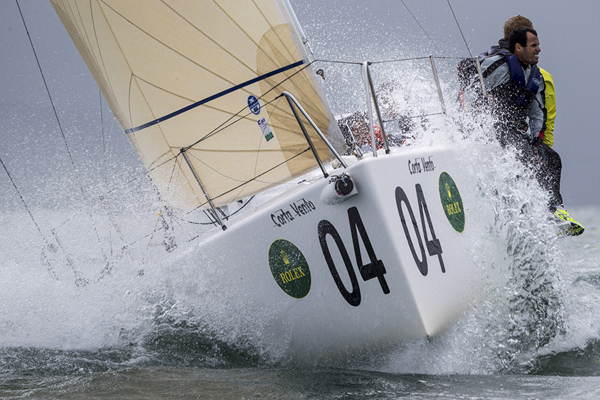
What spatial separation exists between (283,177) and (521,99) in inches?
54.9

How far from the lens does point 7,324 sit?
2766 mm

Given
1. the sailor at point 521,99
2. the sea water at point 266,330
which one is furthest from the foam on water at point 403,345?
the sailor at point 521,99

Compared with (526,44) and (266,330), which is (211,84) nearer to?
(266,330)

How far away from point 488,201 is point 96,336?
2.03 m

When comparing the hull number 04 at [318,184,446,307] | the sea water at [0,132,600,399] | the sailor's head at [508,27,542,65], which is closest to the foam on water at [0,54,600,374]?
the sea water at [0,132,600,399]

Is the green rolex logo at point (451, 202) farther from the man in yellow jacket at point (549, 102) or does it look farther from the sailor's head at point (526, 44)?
the man in yellow jacket at point (549, 102)

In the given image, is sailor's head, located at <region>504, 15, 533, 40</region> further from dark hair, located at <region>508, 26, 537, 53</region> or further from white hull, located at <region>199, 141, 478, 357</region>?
white hull, located at <region>199, 141, 478, 357</region>

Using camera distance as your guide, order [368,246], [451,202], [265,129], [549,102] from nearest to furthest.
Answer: [368,246], [451,202], [265,129], [549,102]

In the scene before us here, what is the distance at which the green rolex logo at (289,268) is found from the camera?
2225 mm

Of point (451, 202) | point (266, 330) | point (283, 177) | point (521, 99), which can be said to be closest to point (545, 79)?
point (521, 99)

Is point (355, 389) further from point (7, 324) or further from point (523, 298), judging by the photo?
point (7, 324)

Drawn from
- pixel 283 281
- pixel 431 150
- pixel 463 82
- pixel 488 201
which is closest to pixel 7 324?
pixel 283 281

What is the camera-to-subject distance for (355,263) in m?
2.05

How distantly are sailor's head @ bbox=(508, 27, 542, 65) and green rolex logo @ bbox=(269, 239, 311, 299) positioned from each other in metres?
1.75
